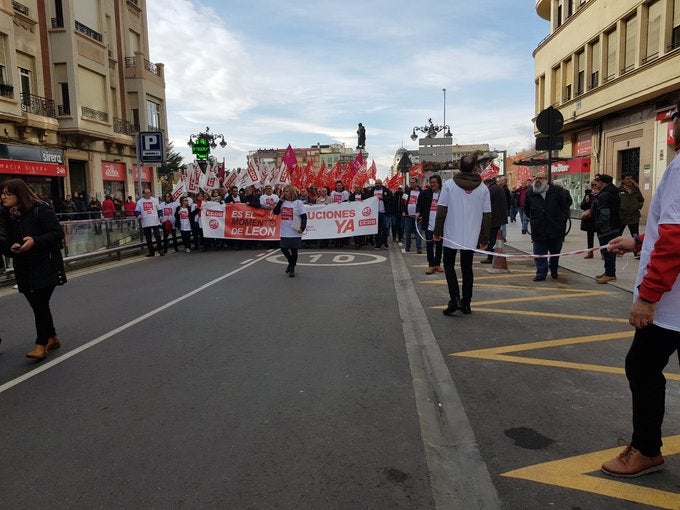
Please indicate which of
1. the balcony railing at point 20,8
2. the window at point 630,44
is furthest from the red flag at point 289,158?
the window at point 630,44

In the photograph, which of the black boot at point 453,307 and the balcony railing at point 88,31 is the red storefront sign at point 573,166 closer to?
the black boot at point 453,307

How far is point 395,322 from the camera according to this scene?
688 centimetres

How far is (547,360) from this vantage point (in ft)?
17.1

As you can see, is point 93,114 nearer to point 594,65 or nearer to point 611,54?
point 594,65

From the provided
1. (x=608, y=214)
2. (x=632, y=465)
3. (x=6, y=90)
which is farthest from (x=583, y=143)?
(x=632, y=465)

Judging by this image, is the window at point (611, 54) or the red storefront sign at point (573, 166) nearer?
the window at point (611, 54)

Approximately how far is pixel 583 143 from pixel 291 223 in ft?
71.1

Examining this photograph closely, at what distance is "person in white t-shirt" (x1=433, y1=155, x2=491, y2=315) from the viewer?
7.15 meters

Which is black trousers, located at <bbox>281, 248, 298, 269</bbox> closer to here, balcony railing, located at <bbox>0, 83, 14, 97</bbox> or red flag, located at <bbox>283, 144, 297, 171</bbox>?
red flag, located at <bbox>283, 144, 297, 171</bbox>

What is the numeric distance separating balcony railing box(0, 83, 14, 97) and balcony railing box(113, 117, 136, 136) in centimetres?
865

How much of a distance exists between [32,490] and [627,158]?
81.8 feet

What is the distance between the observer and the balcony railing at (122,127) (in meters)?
30.8

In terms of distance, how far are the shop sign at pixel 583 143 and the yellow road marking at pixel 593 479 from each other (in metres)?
26.0

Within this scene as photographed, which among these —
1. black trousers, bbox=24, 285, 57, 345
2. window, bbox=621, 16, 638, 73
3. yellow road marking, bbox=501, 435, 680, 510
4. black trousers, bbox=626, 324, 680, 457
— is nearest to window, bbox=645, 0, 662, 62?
window, bbox=621, 16, 638, 73
